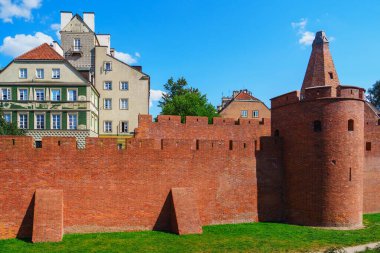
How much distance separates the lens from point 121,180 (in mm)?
13570

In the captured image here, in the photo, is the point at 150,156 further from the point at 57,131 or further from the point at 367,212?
the point at 57,131

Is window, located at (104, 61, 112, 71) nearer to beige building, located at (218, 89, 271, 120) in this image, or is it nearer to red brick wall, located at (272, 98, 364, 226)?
beige building, located at (218, 89, 271, 120)

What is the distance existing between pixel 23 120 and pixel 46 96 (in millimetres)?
2509

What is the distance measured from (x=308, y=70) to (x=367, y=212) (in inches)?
330

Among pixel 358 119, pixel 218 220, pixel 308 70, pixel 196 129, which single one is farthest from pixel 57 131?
pixel 358 119

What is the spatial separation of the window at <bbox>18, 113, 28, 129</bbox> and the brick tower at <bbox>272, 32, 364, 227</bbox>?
20.0 m

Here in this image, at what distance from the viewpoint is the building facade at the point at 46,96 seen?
25.8 metres

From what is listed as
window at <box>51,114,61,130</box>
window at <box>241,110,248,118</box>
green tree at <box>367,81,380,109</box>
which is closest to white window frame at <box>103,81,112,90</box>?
window at <box>51,114,61,130</box>

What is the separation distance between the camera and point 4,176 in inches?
492

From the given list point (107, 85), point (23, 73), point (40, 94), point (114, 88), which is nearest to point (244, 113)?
point (114, 88)

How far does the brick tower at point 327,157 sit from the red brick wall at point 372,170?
4.15 m

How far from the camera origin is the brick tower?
574 inches

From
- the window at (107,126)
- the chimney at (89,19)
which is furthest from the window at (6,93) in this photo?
the chimney at (89,19)

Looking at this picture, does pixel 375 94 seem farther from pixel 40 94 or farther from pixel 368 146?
pixel 40 94
